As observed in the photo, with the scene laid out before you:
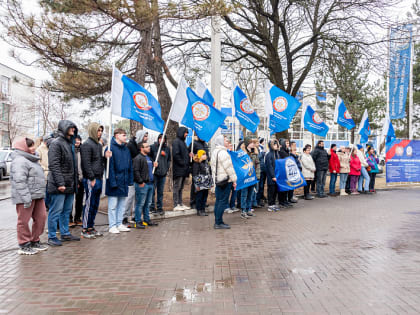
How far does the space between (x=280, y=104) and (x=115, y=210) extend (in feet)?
19.9

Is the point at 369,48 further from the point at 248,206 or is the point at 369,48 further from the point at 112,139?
the point at 112,139

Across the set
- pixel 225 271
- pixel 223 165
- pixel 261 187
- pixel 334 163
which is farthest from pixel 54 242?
pixel 334 163

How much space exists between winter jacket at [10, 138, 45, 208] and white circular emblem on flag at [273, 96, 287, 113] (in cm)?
719

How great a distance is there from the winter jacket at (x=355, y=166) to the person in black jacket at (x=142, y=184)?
850cm

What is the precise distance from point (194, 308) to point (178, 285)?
0.67m

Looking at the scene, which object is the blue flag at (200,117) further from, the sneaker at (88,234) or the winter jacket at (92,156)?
the sneaker at (88,234)

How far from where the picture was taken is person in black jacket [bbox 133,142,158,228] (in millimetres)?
7484

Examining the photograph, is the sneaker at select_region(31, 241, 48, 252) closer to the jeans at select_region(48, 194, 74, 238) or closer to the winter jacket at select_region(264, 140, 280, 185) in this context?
the jeans at select_region(48, 194, 74, 238)

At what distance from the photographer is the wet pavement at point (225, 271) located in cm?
373

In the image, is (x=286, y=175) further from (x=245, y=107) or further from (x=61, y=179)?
(x=61, y=179)

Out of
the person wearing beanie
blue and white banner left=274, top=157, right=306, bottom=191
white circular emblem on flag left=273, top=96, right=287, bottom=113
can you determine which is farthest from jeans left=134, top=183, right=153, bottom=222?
white circular emblem on flag left=273, top=96, right=287, bottom=113

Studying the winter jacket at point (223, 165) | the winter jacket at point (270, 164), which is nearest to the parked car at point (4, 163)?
the winter jacket at point (270, 164)

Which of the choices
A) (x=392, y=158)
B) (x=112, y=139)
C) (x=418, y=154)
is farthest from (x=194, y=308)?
(x=418, y=154)

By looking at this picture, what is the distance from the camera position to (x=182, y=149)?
888 centimetres
